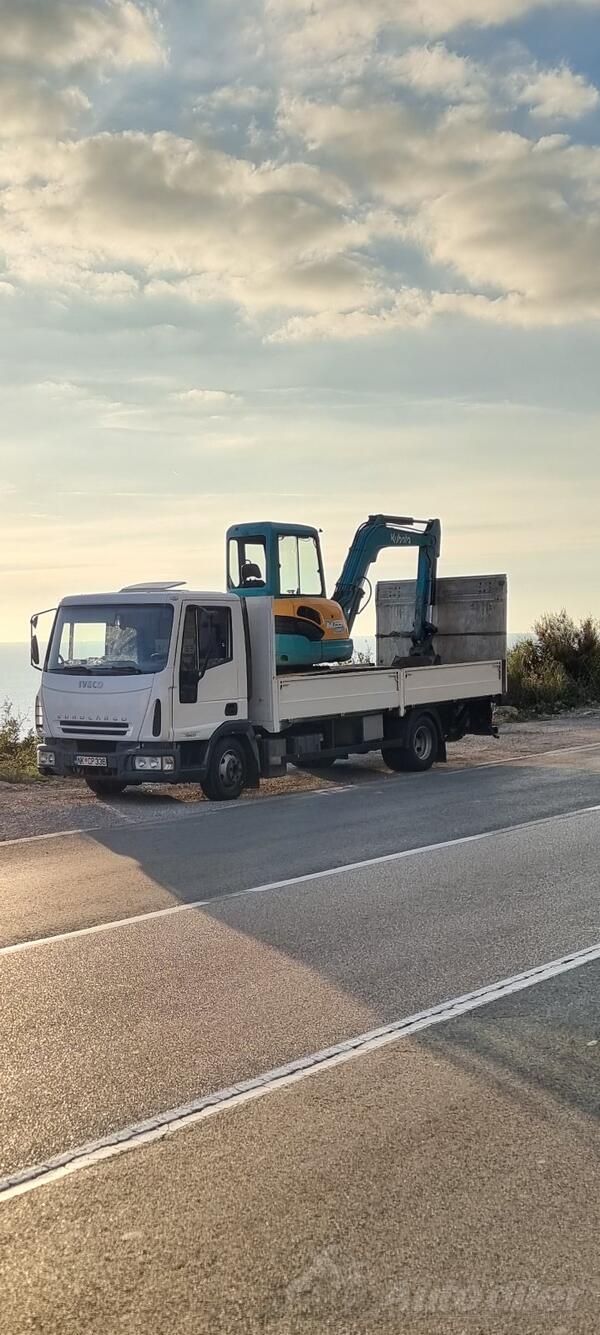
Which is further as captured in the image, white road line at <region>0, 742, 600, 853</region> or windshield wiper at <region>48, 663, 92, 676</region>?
windshield wiper at <region>48, 663, 92, 676</region>

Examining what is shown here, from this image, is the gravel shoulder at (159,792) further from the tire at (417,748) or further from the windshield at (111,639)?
the windshield at (111,639)

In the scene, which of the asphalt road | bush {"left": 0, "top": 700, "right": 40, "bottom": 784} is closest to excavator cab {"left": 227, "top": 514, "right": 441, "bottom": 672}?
bush {"left": 0, "top": 700, "right": 40, "bottom": 784}

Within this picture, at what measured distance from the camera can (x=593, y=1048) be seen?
19.2 ft

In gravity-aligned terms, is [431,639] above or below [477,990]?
above

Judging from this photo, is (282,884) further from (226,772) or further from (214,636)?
(214,636)

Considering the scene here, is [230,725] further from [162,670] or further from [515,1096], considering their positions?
[515,1096]

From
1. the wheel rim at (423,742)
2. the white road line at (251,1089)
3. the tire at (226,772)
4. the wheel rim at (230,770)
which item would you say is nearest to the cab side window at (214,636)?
the tire at (226,772)

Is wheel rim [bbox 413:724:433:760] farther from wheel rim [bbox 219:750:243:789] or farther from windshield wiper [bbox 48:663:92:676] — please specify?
windshield wiper [bbox 48:663:92:676]

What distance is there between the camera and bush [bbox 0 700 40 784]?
1750cm

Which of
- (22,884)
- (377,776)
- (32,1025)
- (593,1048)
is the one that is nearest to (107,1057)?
(32,1025)

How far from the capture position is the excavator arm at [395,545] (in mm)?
19750

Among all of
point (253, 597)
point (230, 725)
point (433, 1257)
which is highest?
point (253, 597)

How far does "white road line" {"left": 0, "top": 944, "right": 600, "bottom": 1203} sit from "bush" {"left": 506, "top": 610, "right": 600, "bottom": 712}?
23.1 m

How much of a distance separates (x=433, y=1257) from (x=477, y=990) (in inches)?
116
